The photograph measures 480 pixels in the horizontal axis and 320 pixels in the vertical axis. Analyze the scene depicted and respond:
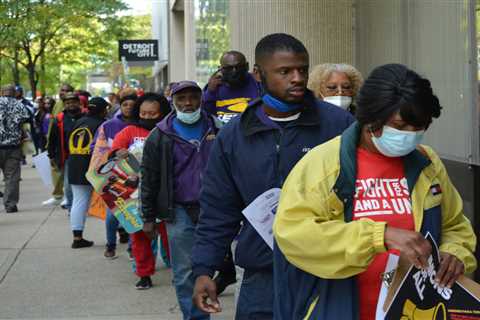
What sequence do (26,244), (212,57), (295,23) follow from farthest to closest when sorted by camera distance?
(212,57)
(26,244)
(295,23)

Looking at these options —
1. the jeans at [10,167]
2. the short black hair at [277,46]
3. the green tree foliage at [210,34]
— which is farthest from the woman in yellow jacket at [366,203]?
the jeans at [10,167]

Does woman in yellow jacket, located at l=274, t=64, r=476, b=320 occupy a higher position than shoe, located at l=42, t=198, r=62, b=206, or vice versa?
woman in yellow jacket, located at l=274, t=64, r=476, b=320

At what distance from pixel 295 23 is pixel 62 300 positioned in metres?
4.39

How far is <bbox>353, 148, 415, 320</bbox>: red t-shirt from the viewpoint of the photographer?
2.94m

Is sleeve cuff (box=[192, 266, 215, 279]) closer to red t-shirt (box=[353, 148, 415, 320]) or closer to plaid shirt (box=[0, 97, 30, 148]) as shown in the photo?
red t-shirt (box=[353, 148, 415, 320])

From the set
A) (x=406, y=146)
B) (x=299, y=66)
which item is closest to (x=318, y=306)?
(x=406, y=146)

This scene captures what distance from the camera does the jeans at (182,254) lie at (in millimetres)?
6094

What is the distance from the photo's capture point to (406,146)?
113 inches

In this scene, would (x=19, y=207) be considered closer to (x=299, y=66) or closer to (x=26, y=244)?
(x=26, y=244)

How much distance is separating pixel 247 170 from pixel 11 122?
37.1 ft

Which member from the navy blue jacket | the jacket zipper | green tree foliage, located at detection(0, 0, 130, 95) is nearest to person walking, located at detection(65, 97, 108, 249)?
the navy blue jacket

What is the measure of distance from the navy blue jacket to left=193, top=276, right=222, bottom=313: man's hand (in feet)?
0.18

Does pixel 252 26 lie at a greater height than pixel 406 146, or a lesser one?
greater


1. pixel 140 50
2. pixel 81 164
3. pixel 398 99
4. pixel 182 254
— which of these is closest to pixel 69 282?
pixel 81 164
